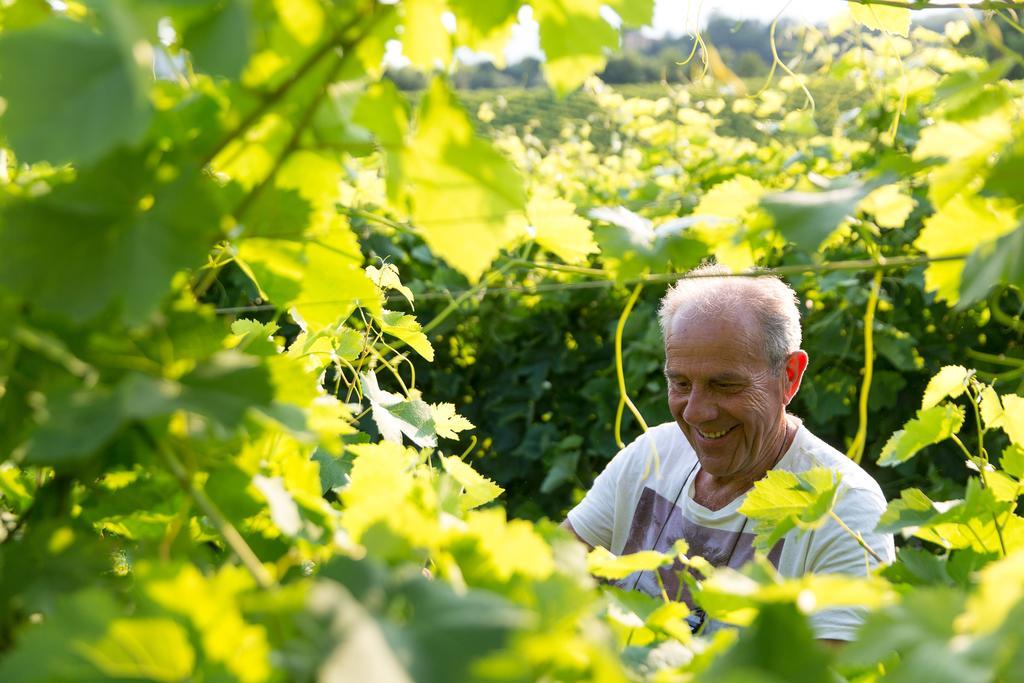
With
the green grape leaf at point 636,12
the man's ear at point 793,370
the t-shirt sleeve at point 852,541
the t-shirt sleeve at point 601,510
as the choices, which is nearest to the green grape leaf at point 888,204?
the green grape leaf at point 636,12

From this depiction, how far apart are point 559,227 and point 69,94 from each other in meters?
0.59

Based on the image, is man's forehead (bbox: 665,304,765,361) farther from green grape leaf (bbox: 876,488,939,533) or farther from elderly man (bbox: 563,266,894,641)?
green grape leaf (bbox: 876,488,939,533)

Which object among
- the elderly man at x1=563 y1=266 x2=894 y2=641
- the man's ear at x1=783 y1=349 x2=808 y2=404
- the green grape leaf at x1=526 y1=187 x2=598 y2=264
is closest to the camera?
the green grape leaf at x1=526 y1=187 x2=598 y2=264

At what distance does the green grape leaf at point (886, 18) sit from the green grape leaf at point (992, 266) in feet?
1.83

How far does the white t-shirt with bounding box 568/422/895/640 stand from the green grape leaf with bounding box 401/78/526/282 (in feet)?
4.31

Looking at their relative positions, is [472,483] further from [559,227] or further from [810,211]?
[810,211]

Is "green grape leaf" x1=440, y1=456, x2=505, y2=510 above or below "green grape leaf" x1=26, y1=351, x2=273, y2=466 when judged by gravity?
below

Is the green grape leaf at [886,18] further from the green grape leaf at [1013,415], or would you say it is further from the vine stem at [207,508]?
the vine stem at [207,508]

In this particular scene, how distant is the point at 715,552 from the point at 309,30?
2.14 metres

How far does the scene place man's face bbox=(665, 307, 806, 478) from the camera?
2693 millimetres

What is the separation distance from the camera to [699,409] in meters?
2.71

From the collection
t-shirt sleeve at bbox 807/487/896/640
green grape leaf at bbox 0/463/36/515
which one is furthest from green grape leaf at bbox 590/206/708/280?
t-shirt sleeve at bbox 807/487/896/640

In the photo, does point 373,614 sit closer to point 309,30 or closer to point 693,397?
point 309,30

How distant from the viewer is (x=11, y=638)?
795 mm
